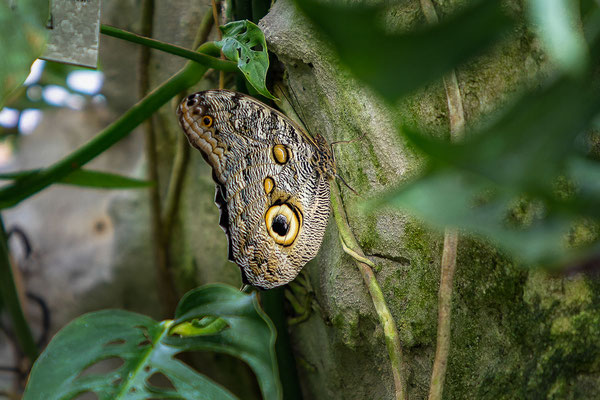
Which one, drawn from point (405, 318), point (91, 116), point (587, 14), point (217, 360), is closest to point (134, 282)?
point (217, 360)

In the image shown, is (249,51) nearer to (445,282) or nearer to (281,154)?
(281,154)

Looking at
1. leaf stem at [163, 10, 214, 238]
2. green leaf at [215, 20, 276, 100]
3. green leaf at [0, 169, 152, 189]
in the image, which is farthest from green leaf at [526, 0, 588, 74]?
green leaf at [0, 169, 152, 189]

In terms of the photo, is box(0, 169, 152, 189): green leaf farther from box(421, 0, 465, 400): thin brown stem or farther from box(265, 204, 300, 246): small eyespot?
box(421, 0, 465, 400): thin brown stem

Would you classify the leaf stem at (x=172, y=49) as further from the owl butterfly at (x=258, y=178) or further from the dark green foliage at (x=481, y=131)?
the dark green foliage at (x=481, y=131)

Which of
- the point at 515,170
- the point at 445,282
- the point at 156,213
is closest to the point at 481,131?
the point at 515,170

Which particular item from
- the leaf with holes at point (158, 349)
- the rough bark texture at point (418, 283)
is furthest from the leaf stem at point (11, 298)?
the rough bark texture at point (418, 283)
